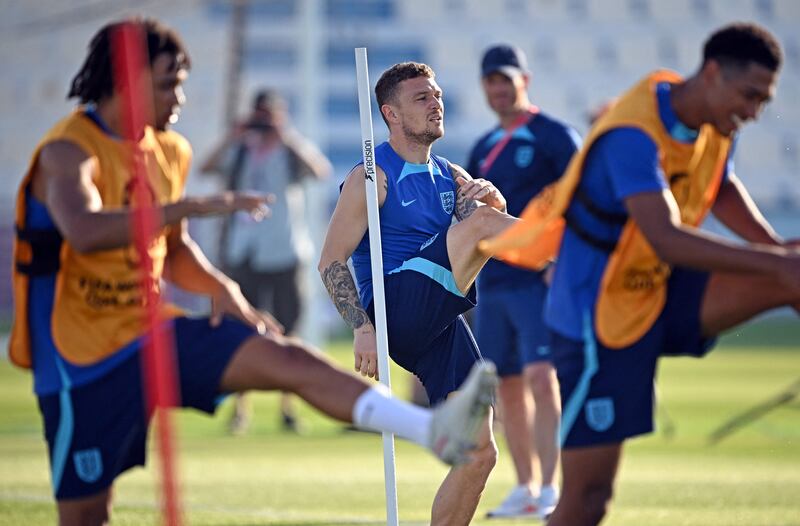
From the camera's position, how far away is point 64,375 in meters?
6.07

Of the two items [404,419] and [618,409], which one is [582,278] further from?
[404,419]

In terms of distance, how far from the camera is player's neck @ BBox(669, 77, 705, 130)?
5.94m

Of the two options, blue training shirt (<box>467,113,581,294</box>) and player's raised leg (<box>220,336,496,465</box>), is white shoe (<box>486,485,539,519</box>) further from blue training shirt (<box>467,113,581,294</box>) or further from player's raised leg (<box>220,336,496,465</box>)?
player's raised leg (<box>220,336,496,465</box>)

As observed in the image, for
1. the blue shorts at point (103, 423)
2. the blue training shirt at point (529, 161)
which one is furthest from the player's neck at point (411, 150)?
the blue training shirt at point (529, 161)

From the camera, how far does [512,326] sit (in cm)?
1051

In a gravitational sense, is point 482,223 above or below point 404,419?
above

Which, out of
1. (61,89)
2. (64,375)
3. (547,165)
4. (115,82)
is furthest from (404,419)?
(61,89)

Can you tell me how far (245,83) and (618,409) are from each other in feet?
215

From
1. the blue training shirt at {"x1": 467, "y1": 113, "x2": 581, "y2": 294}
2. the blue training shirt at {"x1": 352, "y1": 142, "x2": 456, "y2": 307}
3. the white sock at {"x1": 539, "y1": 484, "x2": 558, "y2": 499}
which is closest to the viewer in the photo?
the blue training shirt at {"x1": 352, "y1": 142, "x2": 456, "y2": 307}

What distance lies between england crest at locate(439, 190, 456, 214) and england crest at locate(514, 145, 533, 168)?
120 inches

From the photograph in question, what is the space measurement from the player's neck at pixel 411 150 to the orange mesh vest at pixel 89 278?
1.33 metres

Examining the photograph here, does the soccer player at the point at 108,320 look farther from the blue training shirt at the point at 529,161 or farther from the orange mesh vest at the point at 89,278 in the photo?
the blue training shirt at the point at 529,161

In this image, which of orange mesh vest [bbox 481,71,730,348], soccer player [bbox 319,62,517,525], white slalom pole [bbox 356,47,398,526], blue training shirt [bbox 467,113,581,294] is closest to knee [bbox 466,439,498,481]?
soccer player [bbox 319,62,517,525]

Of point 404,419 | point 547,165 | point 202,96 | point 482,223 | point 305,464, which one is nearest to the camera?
point 404,419
